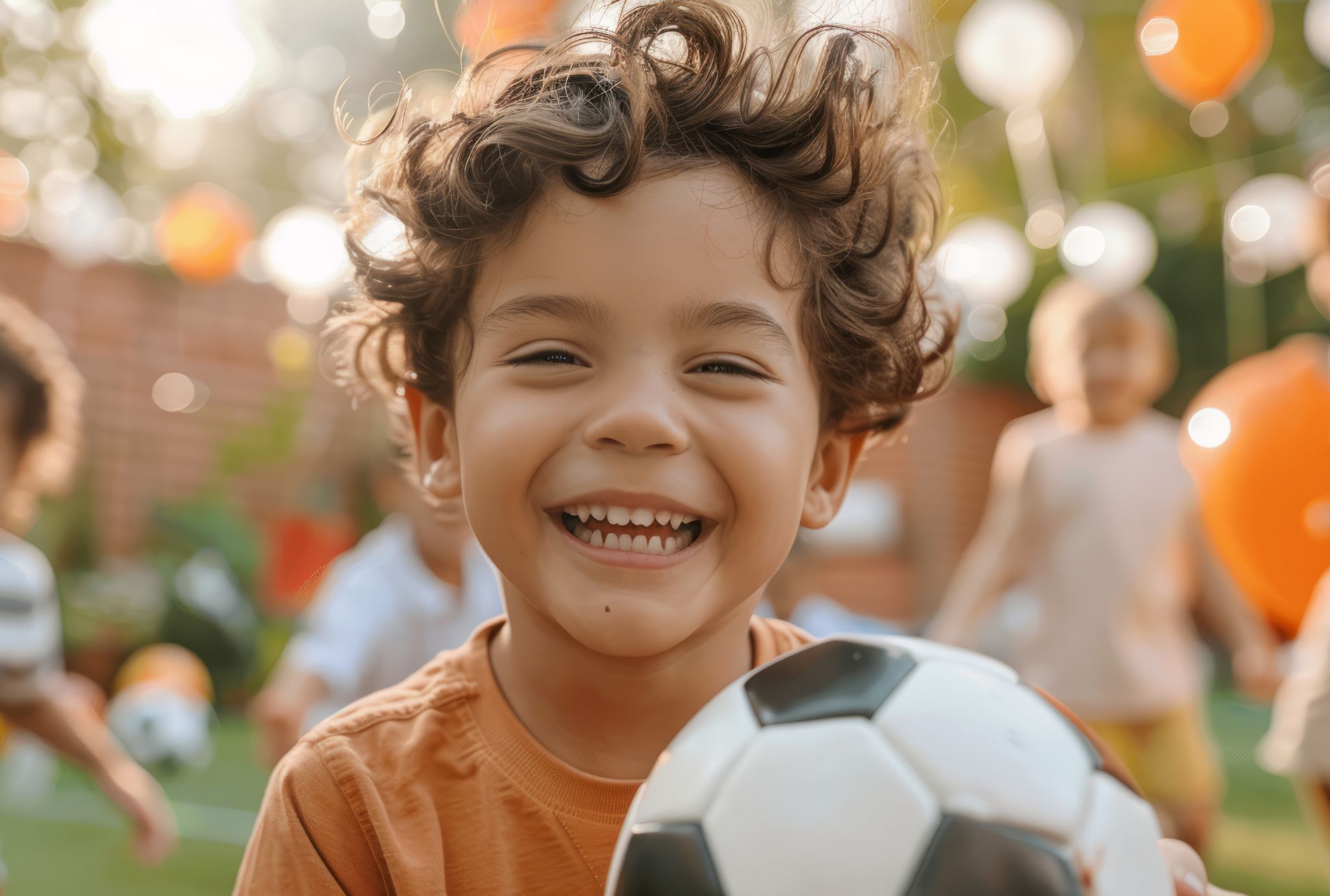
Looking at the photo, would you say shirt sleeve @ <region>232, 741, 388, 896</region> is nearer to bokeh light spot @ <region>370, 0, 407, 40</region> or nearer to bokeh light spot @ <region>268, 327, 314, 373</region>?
bokeh light spot @ <region>268, 327, 314, 373</region>

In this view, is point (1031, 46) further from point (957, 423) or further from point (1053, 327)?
point (957, 423)

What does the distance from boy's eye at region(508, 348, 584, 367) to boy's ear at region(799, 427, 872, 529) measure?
427 mm

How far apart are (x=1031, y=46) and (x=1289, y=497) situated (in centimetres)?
299

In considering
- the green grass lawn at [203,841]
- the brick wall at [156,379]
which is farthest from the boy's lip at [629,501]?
the brick wall at [156,379]

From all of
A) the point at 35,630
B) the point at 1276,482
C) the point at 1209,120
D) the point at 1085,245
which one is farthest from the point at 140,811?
the point at 1209,120

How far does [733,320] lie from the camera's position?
134 centimetres

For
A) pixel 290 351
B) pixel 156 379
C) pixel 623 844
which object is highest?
pixel 623 844

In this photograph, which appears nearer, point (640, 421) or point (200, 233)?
point (640, 421)

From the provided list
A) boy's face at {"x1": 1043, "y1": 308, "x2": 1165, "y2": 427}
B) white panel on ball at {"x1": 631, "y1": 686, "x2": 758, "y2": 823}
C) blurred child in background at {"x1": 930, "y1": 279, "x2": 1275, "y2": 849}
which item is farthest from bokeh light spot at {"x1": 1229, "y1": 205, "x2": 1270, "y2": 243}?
white panel on ball at {"x1": 631, "y1": 686, "x2": 758, "y2": 823}

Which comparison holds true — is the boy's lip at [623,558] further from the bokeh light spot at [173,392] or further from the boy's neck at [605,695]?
the bokeh light spot at [173,392]

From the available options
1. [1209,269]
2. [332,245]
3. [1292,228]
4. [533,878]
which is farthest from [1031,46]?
[1209,269]

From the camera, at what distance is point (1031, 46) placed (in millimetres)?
6168

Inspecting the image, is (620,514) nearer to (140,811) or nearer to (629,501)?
(629,501)

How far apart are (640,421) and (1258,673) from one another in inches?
112
